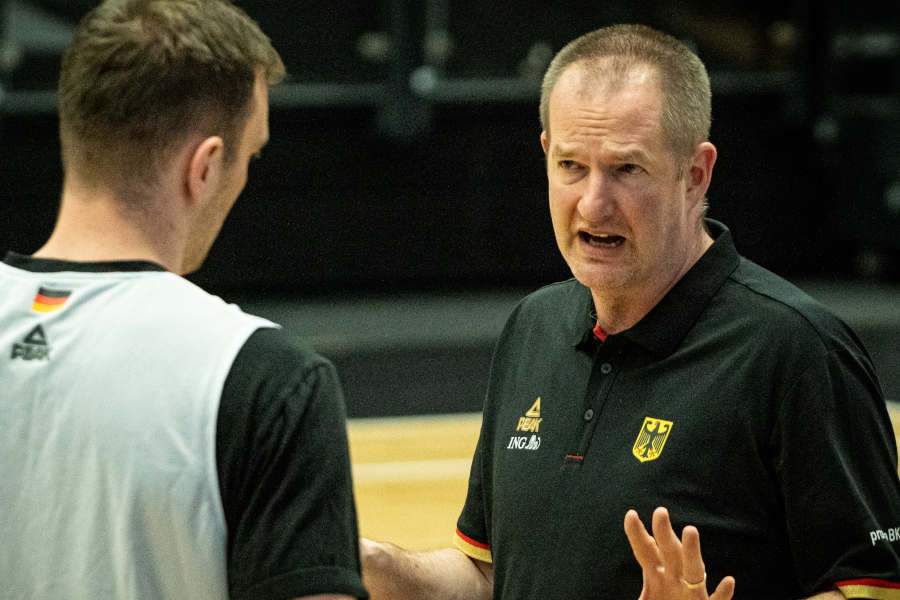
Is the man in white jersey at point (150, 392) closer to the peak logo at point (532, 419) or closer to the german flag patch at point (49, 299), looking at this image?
the german flag patch at point (49, 299)

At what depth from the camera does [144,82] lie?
1.45m

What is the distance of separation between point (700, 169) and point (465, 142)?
7562 mm

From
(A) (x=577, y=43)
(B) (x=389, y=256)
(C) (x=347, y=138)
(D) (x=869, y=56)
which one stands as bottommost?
(B) (x=389, y=256)

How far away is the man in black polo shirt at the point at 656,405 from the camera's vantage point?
6.21ft

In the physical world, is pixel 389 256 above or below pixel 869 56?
below

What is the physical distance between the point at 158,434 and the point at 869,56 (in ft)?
32.7

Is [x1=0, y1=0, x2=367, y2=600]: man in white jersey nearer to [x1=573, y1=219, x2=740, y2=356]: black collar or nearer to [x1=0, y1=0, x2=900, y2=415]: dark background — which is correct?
[x1=573, y1=219, x2=740, y2=356]: black collar

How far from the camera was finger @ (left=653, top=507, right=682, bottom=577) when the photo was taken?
172cm

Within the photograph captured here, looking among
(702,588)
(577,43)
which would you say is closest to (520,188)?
(577,43)

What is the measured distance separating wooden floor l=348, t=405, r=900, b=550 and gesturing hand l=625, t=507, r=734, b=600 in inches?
121

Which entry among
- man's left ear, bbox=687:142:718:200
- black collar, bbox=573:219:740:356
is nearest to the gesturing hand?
black collar, bbox=573:219:740:356

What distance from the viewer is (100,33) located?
1.47 m

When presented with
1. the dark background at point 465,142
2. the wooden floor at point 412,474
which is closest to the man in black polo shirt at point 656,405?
the wooden floor at point 412,474

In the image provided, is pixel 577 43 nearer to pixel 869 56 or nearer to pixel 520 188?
pixel 520 188
